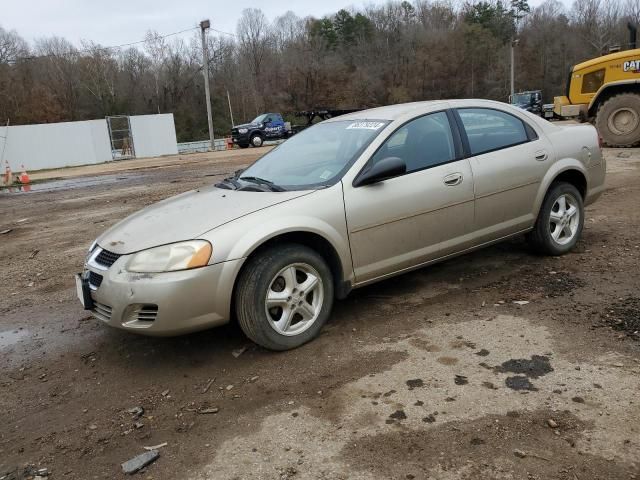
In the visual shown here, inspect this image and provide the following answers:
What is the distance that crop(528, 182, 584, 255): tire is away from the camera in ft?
16.6

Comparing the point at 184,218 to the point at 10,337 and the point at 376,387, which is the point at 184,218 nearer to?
the point at 376,387

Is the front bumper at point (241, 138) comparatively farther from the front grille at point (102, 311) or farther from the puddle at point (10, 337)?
the front grille at point (102, 311)

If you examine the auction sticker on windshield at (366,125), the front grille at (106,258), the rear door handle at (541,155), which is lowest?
the front grille at (106,258)

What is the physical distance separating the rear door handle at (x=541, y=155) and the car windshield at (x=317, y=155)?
1.57 meters

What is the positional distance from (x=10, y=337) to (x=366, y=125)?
333cm

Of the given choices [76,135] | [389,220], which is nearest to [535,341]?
[389,220]

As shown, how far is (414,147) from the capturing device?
429 cm

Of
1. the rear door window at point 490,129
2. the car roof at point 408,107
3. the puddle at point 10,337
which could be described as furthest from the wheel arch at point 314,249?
the puddle at point 10,337

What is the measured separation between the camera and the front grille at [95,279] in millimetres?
3588

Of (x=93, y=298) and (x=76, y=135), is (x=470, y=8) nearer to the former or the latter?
(x=76, y=135)

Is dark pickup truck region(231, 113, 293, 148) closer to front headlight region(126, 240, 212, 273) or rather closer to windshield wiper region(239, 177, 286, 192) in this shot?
windshield wiper region(239, 177, 286, 192)

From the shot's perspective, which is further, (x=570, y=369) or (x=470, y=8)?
(x=470, y=8)

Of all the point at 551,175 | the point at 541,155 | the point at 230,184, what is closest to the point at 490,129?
the point at 541,155

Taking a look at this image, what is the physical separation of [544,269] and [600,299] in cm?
79
